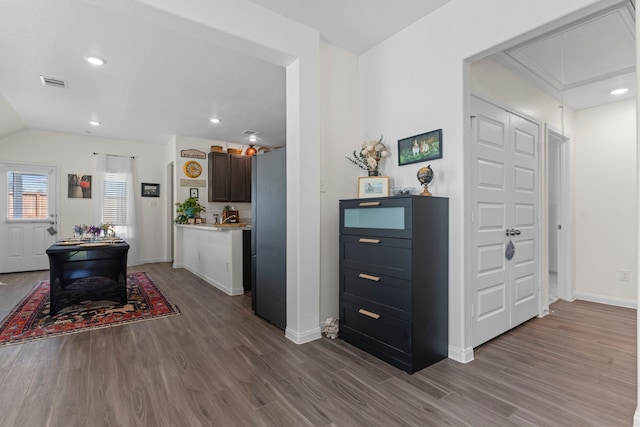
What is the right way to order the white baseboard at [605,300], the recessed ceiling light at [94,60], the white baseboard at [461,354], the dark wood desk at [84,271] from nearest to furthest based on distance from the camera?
the white baseboard at [461,354] < the recessed ceiling light at [94,60] < the dark wood desk at [84,271] < the white baseboard at [605,300]

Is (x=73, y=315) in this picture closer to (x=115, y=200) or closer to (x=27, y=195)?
(x=115, y=200)

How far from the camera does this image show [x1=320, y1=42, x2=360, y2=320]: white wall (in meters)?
2.84

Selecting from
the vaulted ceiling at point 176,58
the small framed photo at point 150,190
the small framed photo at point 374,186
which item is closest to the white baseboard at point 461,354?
the small framed photo at point 374,186

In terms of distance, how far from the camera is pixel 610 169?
380 centimetres

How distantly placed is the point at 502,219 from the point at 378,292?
135 cm

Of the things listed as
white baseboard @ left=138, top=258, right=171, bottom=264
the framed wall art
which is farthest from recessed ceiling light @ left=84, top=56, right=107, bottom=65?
white baseboard @ left=138, top=258, right=171, bottom=264

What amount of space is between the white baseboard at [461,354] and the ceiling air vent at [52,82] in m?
4.98

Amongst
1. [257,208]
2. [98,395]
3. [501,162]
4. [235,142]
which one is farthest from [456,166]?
[235,142]

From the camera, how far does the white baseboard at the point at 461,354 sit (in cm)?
226

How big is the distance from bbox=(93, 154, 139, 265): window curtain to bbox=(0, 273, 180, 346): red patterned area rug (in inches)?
86.0

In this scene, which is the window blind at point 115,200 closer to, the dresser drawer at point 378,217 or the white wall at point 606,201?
the dresser drawer at point 378,217

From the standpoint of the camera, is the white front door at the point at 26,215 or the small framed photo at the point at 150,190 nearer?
the white front door at the point at 26,215

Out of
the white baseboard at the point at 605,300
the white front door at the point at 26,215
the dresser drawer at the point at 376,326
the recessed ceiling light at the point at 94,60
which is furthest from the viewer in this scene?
the white front door at the point at 26,215

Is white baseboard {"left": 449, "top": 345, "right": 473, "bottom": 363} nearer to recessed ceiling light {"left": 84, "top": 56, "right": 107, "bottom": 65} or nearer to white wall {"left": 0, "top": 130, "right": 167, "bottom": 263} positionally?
recessed ceiling light {"left": 84, "top": 56, "right": 107, "bottom": 65}
